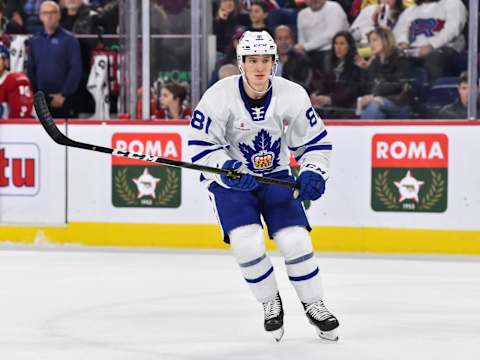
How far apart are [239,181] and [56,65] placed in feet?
12.6

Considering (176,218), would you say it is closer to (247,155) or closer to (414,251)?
(414,251)

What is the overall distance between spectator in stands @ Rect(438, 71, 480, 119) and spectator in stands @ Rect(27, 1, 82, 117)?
7.81 ft

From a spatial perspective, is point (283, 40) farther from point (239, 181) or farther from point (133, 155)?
point (239, 181)

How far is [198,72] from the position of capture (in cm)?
662

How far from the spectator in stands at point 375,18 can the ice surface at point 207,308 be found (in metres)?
1.50

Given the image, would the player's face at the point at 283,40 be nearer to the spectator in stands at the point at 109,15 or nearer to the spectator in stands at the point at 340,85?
the spectator in stands at the point at 340,85

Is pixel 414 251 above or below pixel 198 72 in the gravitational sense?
below

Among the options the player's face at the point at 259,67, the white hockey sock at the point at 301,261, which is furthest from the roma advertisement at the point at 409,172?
the player's face at the point at 259,67

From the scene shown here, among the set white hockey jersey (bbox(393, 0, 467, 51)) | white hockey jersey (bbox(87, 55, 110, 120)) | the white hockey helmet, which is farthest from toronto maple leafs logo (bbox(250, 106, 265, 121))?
white hockey jersey (bbox(87, 55, 110, 120))

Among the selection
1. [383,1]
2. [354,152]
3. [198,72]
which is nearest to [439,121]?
[354,152]

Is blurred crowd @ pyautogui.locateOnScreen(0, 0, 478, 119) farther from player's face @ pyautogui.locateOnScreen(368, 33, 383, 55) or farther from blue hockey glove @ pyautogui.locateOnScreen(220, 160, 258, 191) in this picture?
blue hockey glove @ pyautogui.locateOnScreen(220, 160, 258, 191)

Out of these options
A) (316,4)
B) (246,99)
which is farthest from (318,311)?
(316,4)

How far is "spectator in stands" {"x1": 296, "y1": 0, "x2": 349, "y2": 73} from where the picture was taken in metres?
6.85

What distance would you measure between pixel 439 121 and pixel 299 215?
8.52ft
